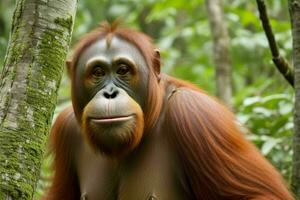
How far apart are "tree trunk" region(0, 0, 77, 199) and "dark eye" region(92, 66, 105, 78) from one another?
2.69ft

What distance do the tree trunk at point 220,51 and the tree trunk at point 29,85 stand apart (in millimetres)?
3520

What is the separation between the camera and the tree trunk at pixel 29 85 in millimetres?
2162

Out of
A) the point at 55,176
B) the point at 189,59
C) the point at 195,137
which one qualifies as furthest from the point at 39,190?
the point at 189,59

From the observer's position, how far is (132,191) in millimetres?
3404

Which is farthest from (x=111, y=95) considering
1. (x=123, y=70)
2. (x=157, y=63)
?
(x=157, y=63)

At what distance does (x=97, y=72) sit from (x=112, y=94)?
25 cm

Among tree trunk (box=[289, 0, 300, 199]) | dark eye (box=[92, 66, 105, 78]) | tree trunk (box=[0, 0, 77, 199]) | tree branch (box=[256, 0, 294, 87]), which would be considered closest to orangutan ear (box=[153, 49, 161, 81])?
dark eye (box=[92, 66, 105, 78])

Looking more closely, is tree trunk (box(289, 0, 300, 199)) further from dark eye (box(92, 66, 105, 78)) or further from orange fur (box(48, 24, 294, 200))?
dark eye (box(92, 66, 105, 78))

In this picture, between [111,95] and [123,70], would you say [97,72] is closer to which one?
A: [123,70]

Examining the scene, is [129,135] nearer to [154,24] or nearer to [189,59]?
[189,59]

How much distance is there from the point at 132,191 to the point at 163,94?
1.84 ft

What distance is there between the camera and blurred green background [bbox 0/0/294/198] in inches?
176

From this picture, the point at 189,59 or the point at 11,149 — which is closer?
the point at 11,149

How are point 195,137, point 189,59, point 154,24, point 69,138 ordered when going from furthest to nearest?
point 154,24 → point 189,59 → point 69,138 → point 195,137
